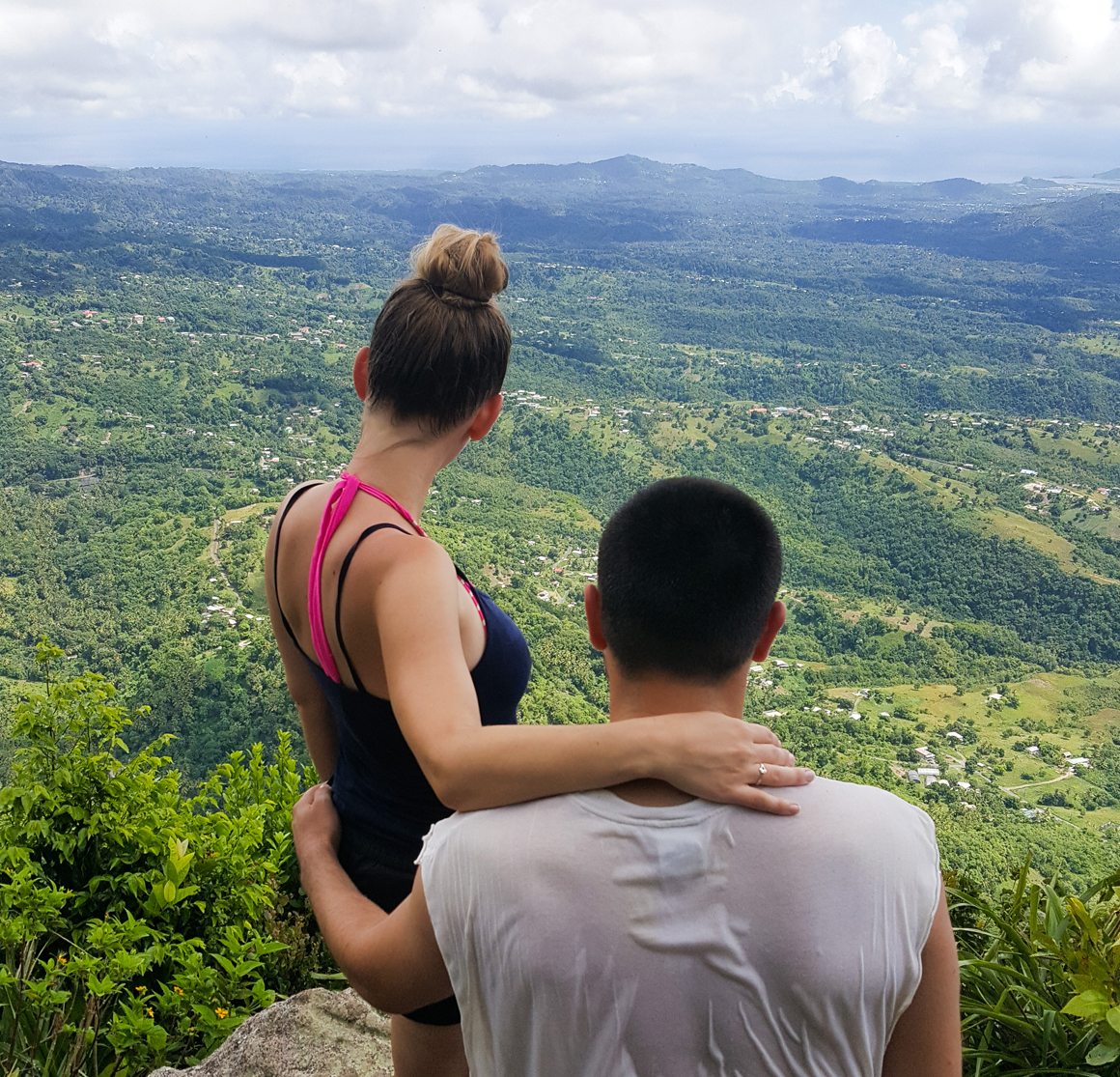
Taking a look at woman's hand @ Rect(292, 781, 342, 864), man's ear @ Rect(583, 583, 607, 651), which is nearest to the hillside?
man's ear @ Rect(583, 583, 607, 651)

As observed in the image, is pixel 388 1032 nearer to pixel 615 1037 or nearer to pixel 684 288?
pixel 615 1037

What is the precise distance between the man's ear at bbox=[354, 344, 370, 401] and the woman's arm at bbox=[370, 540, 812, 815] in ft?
1.65

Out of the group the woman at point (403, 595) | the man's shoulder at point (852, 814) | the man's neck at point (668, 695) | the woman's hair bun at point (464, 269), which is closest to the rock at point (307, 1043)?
the woman at point (403, 595)

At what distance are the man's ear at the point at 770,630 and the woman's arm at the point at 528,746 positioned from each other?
0.14 metres

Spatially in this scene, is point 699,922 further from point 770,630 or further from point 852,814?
point 770,630

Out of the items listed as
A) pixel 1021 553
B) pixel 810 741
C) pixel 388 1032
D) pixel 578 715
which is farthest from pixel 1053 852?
pixel 1021 553

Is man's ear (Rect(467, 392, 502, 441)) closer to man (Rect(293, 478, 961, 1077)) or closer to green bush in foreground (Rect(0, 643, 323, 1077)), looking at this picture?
man (Rect(293, 478, 961, 1077))

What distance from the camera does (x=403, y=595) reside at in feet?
3.88

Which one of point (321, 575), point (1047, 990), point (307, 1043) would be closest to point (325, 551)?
point (321, 575)

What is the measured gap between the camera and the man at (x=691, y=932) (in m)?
0.86

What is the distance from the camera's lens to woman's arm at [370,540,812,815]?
893 millimetres

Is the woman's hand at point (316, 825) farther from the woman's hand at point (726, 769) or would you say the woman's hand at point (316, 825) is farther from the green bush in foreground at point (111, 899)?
the woman's hand at point (726, 769)

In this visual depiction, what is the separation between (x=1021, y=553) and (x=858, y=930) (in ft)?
183

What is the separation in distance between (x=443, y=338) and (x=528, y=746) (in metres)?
0.73
